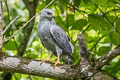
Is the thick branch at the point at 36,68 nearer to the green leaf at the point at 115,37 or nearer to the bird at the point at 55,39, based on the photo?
the green leaf at the point at 115,37

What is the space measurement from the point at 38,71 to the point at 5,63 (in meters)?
0.40

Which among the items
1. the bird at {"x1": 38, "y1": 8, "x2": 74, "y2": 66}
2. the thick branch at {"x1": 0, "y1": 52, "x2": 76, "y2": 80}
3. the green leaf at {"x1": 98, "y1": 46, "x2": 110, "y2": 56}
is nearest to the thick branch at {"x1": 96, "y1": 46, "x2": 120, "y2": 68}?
the thick branch at {"x1": 0, "y1": 52, "x2": 76, "y2": 80}

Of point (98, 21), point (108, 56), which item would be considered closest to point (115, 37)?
point (98, 21)

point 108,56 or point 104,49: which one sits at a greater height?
point 108,56

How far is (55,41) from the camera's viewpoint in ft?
15.6

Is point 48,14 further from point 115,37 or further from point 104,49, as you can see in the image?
point 115,37

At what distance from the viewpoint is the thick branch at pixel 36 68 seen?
3.21 m

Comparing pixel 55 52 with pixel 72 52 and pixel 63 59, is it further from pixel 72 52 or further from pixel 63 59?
pixel 72 52

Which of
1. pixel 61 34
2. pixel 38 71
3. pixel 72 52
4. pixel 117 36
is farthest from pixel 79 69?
pixel 61 34

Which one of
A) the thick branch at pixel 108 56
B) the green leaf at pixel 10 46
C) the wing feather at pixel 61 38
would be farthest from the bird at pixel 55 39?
the thick branch at pixel 108 56

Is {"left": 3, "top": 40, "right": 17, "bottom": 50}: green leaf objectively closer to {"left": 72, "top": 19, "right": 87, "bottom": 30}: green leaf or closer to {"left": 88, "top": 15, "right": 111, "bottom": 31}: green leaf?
{"left": 72, "top": 19, "right": 87, "bottom": 30}: green leaf

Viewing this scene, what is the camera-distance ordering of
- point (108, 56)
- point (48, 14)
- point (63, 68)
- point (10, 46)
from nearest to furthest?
point (108, 56) < point (63, 68) < point (10, 46) < point (48, 14)

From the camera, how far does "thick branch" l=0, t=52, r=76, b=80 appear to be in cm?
321

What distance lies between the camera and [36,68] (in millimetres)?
3301
